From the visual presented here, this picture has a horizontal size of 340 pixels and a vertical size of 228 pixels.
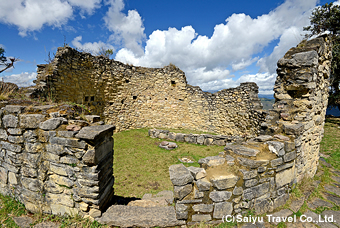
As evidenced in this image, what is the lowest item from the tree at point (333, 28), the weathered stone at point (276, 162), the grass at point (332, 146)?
the grass at point (332, 146)

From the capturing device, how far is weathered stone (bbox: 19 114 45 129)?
9.68ft

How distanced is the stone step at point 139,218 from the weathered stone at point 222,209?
2.15 feet

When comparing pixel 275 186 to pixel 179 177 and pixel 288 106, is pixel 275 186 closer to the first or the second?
pixel 179 177

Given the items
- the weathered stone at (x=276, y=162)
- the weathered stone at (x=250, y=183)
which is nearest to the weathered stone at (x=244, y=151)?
the weathered stone at (x=276, y=162)

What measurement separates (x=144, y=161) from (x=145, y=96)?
7.19 m

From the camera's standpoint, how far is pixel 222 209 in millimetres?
2861

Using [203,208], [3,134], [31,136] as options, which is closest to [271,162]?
[203,208]

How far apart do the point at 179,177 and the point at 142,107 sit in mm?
10717

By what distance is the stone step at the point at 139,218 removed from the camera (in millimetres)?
2781

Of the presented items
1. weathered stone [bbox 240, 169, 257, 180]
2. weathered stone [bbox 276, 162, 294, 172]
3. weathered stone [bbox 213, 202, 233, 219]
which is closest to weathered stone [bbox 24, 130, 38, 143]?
weathered stone [bbox 213, 202, 233, 219]

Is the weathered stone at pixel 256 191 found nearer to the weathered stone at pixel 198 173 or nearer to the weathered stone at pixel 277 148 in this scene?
the weathered stone at pixel 277 148

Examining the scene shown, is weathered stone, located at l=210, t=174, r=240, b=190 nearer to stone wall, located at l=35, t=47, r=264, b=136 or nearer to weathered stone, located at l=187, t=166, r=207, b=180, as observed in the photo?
weathered stone, located at l=187, t=166, r=207, b=180

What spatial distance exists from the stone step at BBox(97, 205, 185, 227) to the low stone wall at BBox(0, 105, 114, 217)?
0.23 m

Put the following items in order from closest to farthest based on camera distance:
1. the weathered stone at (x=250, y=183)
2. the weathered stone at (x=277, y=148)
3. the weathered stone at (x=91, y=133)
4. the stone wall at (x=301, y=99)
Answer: the weathered stone at (x=91, y=133) → the weathered stone at (x=250, y=183) → the weathered stone at (x=277, y=148) → the stone wall at (x=301, y=99)
